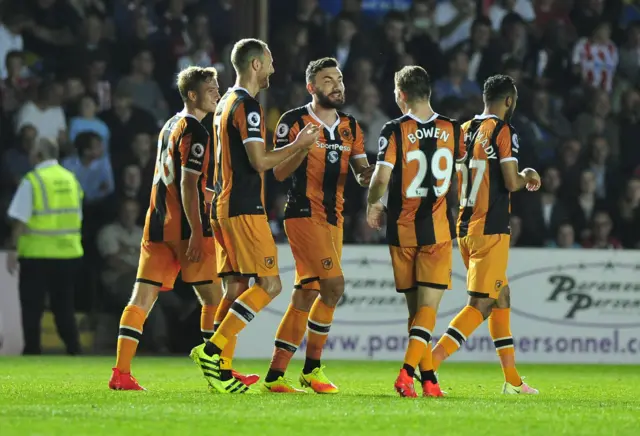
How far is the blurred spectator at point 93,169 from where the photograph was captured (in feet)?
47.9

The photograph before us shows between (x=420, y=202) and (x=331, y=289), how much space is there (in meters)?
0.78

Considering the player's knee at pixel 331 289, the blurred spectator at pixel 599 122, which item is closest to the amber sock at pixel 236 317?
the player's knee at pixel 331 289

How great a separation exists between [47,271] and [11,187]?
5.78 feet

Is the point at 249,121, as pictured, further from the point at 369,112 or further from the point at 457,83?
the point at 457,83

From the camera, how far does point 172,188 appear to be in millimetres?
8484

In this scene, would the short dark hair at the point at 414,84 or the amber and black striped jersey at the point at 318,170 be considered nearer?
the short dark hair at the point at 414,84

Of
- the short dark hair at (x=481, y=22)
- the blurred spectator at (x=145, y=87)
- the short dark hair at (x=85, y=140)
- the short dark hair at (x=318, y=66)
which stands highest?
the short dark hair at (x=481, y=22)

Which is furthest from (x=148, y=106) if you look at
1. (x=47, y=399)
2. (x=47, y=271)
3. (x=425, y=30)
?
(x=47, y=399)

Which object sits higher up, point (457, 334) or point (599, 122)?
point (599, 122)

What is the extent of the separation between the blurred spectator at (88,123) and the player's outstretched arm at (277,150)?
7434 mm

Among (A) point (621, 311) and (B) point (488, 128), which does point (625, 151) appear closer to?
(A) point (621, 311)

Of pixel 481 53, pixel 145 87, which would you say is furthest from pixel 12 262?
pixel 481 53

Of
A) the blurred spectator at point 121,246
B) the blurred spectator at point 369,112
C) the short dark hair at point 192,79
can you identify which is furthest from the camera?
the blurred spectator at point 369,112

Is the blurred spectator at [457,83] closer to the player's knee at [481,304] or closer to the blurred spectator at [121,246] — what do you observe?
the blurred spectator at [121,246]
